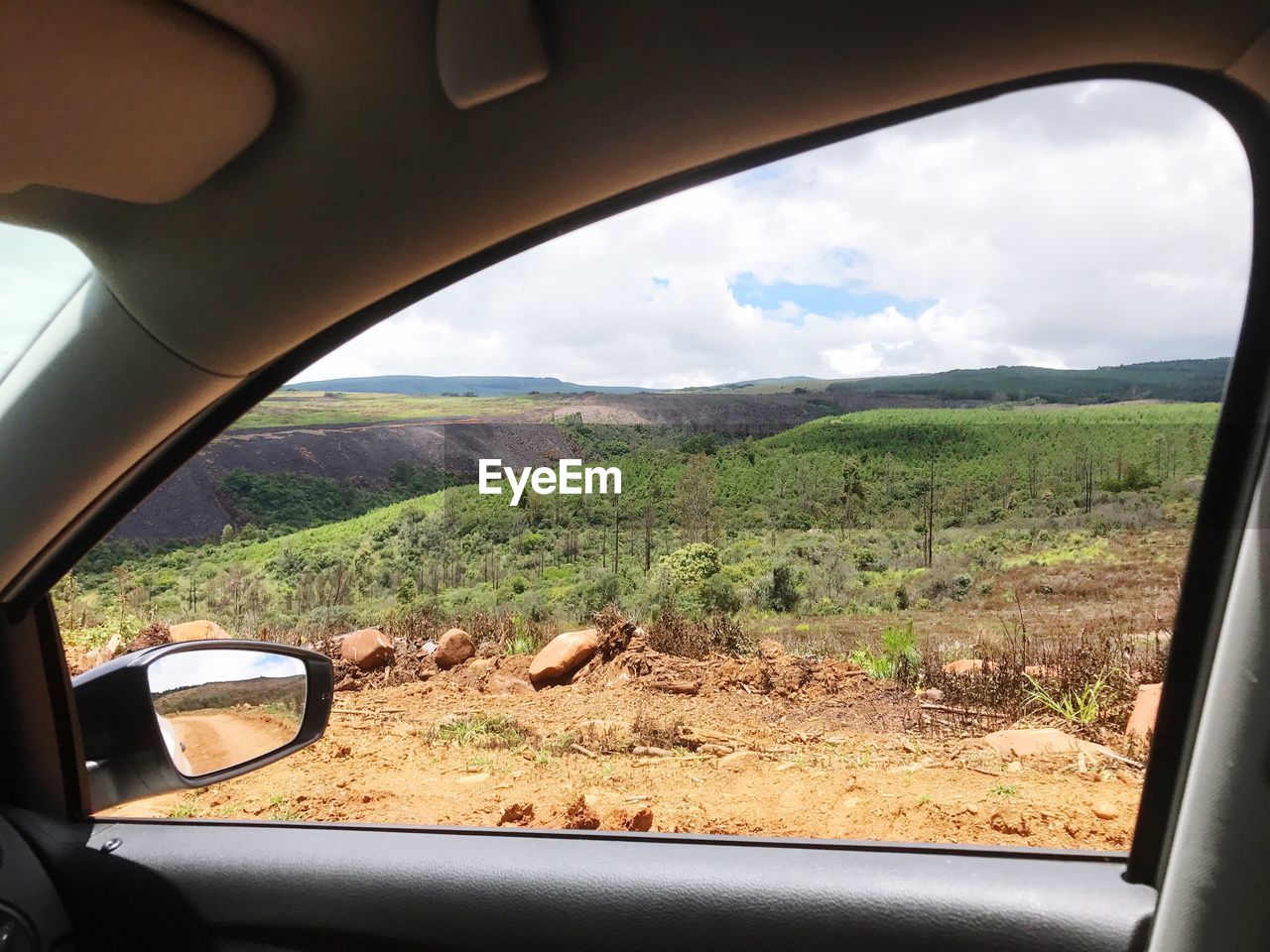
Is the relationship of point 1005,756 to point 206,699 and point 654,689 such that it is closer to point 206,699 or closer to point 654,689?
point 654,689

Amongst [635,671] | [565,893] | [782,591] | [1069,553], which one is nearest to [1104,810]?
[1069,553]

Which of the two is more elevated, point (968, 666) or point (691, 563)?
point (691, 563)

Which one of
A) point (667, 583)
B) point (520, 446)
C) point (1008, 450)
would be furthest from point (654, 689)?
point (1008, 450)

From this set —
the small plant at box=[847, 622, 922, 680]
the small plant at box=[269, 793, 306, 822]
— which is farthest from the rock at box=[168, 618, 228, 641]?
the small plant at box=[847, 622, 922, 680]

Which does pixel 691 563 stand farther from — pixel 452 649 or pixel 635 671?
pixel 452 649

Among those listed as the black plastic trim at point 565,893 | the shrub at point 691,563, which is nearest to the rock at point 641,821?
the black plastic trim at point 565,893

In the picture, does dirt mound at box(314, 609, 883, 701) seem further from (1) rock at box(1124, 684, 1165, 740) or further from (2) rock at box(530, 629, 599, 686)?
(1) rock at box(1124, 684, 1165, 740)

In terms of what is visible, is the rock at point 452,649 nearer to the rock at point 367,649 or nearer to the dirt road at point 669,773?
the dirt road at point 669,773
